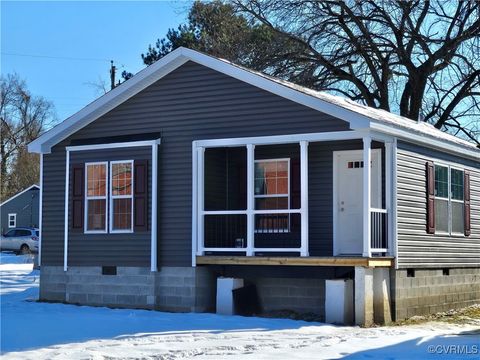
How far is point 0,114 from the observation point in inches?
2569

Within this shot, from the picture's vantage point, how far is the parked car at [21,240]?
4394 cm

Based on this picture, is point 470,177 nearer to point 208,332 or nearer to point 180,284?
point 180,284

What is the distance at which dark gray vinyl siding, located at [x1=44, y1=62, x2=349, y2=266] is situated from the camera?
622 inches

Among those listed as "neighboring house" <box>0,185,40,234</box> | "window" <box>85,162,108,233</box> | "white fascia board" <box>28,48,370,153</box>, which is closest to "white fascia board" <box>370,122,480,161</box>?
"white fascia board" <box>28,48,370,153</box>

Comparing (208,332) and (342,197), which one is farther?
(342,197)

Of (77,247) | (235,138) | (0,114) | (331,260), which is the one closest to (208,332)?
(331,260)

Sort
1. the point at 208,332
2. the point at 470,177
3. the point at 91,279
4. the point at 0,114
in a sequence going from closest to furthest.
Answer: the point at 208,332, the point at 91,279, the point at 470,177, the point at 0,114

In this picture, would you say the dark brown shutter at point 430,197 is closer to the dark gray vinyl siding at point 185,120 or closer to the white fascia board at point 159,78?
the white fascia board at point 159,78

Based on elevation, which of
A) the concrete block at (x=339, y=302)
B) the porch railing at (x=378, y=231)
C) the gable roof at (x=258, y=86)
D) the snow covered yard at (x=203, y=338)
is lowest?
the snow covered yard at (x=203, y=338)

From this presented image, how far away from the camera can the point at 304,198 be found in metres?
15.0

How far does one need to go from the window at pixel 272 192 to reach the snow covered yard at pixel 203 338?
268 cm

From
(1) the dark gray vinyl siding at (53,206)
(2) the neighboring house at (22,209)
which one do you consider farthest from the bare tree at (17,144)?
(1) the dark gray vinyl siding at (53,206)

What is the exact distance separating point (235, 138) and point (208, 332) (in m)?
4.59

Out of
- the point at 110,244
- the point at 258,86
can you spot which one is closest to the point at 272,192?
the point at 258,86
